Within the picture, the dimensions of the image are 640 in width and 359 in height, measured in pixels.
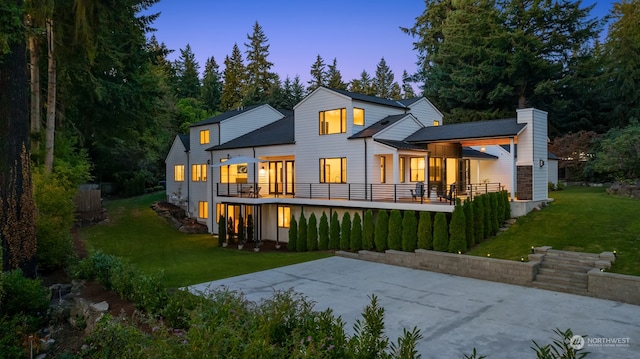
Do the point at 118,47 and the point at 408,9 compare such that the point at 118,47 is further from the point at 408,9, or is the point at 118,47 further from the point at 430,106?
the point at 408,9

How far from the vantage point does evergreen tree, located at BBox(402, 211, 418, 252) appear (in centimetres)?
1459

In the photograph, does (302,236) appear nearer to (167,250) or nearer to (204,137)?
(167,250)

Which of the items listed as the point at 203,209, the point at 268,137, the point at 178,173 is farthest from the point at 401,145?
the point at 178,173

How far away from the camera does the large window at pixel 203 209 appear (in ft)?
84.2

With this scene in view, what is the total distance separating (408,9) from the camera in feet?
160

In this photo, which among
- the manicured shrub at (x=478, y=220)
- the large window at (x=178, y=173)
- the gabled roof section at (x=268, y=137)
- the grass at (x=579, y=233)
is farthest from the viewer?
the large window at (x=178, y=173)

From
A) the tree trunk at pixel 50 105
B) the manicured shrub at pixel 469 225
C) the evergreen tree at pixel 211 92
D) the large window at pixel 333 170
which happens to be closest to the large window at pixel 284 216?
the large window at pixel 333 170

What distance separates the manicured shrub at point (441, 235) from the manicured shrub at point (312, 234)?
5.69 meters

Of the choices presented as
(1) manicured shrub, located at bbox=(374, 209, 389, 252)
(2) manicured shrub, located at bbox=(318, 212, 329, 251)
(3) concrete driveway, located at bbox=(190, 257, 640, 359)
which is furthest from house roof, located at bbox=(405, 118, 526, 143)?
(3) concrete driveway, located at bbox=(190, 257, 640, 359)

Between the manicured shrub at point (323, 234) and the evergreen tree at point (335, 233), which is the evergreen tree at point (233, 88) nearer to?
the manicured shrub at point (323, 234)

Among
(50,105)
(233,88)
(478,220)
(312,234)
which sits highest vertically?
(233,88)

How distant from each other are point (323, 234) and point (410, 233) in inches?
170

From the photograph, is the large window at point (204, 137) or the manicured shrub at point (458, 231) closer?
the manicured shrub at point (458, 231)

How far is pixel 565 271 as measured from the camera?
1084 cm
